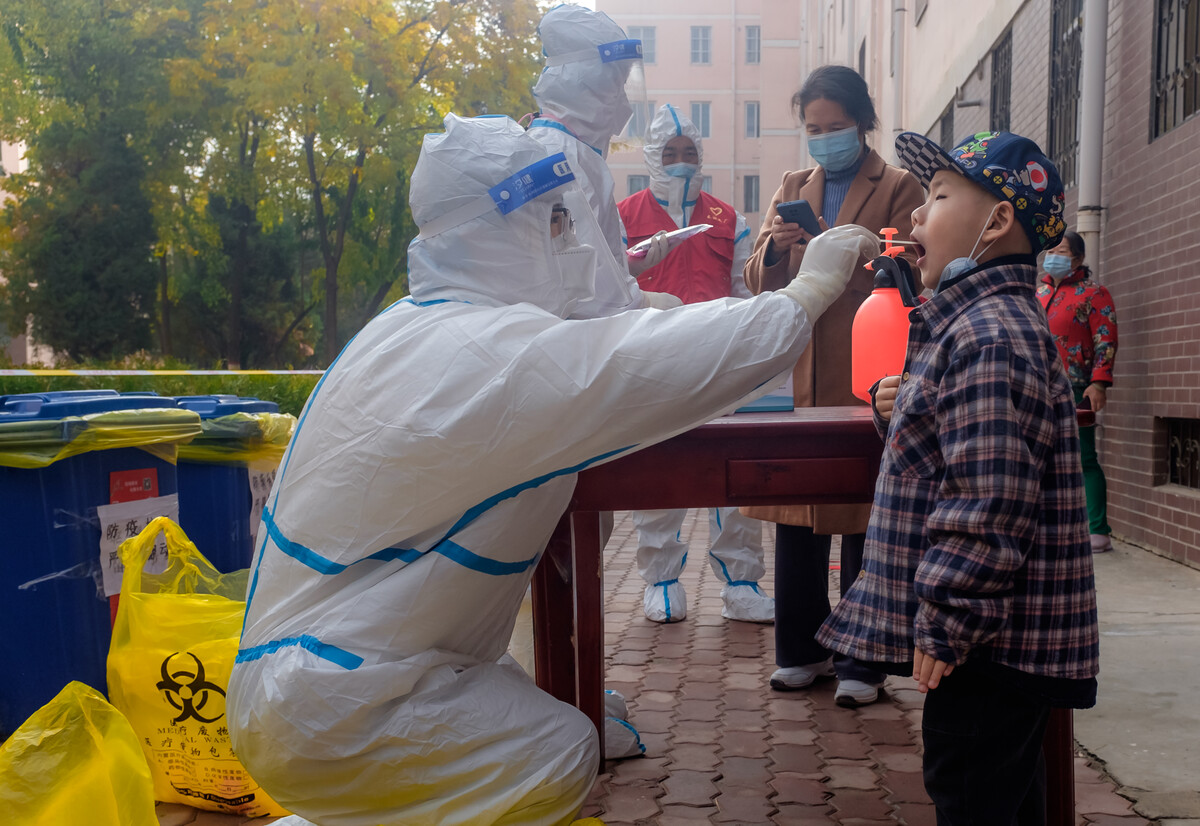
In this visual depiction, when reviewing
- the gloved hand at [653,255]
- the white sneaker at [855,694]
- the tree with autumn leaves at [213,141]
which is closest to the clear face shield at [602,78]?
the gloved hand at [653,255]

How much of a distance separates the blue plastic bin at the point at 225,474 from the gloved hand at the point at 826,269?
2440 mm

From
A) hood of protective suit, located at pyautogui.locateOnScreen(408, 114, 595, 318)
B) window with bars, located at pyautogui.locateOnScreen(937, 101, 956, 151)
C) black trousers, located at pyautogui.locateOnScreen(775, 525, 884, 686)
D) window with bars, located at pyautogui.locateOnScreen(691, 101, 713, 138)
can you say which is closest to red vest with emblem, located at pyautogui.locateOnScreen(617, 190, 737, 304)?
black trousers, located at pyautogui.locateOnScreen(775, 525, 884, 686)

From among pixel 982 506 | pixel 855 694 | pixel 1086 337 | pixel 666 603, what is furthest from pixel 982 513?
pixel 1086 337

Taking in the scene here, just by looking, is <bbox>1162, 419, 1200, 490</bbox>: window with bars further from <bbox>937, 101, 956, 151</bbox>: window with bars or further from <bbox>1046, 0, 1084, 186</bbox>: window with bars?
<bbox>937, 101, 956, 151</bbox>: window with bars

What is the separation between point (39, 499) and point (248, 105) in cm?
1506

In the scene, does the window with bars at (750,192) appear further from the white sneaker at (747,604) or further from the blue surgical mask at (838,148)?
the blue surgical mask at (838,148)

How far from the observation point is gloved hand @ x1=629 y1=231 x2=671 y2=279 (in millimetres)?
3709

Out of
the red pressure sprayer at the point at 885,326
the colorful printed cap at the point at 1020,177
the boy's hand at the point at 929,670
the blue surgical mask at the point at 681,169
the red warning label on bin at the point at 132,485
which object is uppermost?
the blue surgical mask at the point at 681,169

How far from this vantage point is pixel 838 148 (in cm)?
338

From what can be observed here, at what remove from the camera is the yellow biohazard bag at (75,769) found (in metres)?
1.77

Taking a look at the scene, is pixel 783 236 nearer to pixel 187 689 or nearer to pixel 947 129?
pixel 187 689

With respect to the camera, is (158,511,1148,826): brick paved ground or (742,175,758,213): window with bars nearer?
(158,511,1148,826): brick paved ground

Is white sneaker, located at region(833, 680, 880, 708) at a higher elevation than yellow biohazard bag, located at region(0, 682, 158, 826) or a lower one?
lower

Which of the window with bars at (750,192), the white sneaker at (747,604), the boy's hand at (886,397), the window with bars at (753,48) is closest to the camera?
the boy's hand at (886,397)
